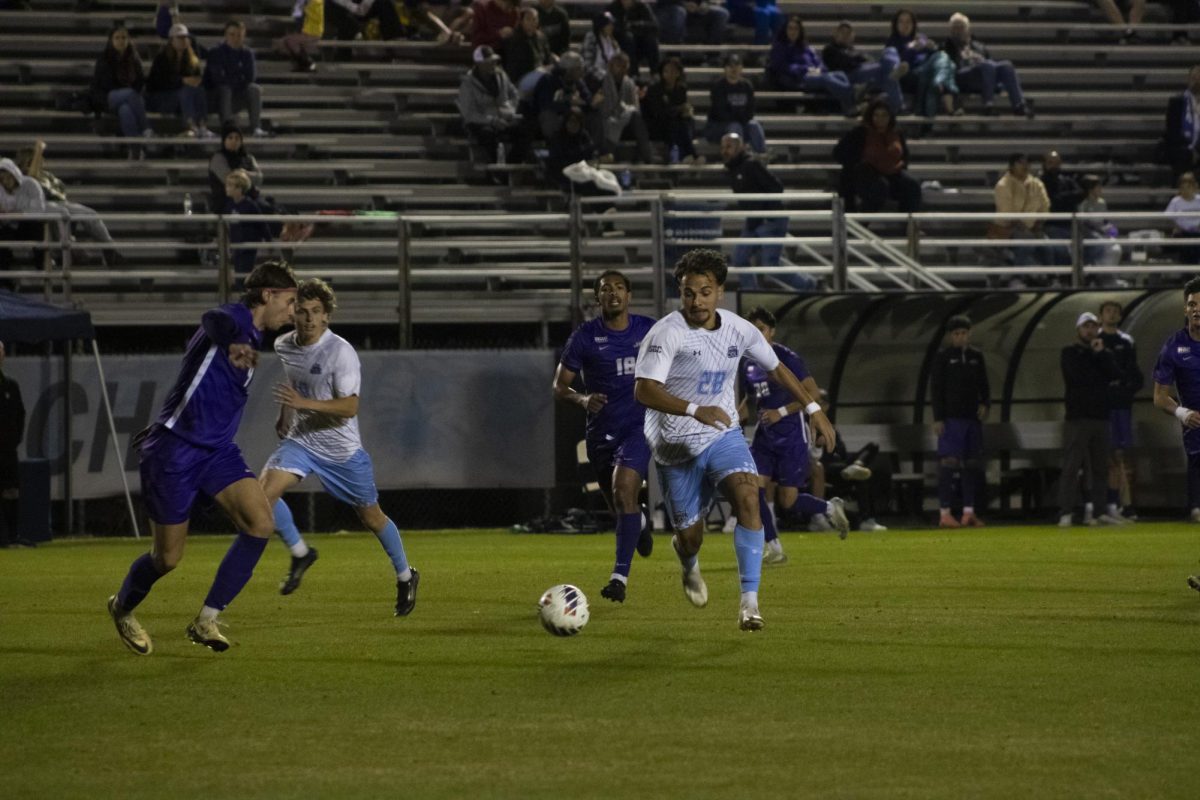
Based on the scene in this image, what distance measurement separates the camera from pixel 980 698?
9086 millimetres

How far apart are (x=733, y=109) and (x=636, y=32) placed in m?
2.61

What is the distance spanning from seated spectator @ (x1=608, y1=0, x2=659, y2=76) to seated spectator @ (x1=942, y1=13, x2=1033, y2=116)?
5.33 metres

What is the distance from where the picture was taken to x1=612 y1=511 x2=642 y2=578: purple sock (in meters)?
13.8

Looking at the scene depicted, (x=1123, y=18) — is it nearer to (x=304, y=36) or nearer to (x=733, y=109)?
(x=733, y=109)

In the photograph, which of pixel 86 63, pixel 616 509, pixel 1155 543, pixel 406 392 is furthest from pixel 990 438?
pixel 86 63

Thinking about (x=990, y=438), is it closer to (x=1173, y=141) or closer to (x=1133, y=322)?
(x=1133, y=322)

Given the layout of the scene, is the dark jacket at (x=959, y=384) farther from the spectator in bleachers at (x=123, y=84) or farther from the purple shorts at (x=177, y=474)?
the purple shorts at (x=177, y=474)

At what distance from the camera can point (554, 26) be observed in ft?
101

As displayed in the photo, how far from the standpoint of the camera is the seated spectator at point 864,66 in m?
32.2

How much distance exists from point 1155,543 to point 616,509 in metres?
7.82

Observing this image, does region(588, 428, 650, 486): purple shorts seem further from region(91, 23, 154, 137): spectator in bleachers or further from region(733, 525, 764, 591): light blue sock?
region(91, 23, 154, 137): spectator in bleachers

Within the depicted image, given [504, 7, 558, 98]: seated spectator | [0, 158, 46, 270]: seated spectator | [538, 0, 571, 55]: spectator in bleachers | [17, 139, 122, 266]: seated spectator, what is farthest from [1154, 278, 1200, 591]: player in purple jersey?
[538, 0, 571, 55]: spectator in bleachers

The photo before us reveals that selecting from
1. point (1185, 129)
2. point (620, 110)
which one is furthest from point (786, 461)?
point (1185, 129)

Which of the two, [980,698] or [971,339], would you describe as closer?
[980,698]
